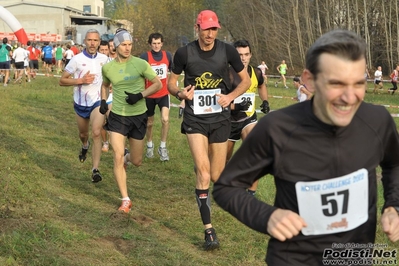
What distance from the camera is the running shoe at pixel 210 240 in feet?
21.6

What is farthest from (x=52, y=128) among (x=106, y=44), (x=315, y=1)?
(x=315, y=1)

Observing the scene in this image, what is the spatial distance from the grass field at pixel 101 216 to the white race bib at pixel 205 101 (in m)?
1.35

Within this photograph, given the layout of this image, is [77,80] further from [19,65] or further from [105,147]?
[19,65]

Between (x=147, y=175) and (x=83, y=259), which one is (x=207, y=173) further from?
(x=147, y=175)

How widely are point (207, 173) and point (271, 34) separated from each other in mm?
47919

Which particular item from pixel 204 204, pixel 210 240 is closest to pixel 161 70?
pixel 204 204

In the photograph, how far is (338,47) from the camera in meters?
2.80

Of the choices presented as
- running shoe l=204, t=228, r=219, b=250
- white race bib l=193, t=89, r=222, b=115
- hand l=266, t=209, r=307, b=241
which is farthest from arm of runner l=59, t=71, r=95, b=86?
hand l=266, t=209, r=307, b=241

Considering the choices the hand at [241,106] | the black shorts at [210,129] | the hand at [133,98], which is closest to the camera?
the black shorts at [210,129]

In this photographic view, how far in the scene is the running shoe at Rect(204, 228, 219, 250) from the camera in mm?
6586

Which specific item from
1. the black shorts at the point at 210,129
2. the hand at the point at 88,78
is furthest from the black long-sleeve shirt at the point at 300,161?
the hand at the point at 88,78

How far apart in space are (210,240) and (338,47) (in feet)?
13.4

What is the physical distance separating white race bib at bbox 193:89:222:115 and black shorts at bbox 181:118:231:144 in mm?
131

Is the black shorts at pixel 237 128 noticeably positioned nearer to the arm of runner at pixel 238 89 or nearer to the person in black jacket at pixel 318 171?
the arm of runner at pixel 238 89
